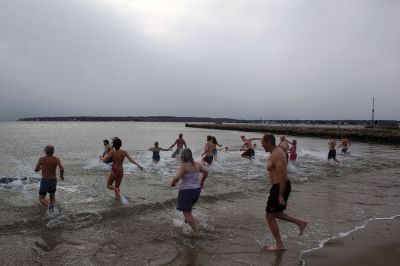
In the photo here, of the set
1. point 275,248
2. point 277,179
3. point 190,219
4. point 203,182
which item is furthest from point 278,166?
point 190,219

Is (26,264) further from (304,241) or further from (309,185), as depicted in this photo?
(309,185)

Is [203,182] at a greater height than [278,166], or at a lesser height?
lesser

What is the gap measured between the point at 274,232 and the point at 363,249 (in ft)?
4.93

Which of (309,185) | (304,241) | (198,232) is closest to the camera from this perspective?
(304,241)

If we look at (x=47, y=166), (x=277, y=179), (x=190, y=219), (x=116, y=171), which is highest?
(x=277, y=179)

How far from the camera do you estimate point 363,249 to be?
6.13m

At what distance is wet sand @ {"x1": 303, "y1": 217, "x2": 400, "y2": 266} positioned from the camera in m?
→ 5.59

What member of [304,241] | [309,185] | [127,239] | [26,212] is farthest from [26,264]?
[309,185]

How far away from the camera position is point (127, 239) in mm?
6816

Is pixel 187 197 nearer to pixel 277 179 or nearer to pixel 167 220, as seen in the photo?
pixel 277 179

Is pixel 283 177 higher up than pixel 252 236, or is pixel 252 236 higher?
pixel 283 177

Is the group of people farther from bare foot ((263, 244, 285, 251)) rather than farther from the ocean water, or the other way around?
the ocean water

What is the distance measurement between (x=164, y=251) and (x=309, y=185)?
830 cm

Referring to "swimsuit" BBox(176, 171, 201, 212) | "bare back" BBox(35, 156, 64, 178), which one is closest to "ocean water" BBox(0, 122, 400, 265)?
"swimsuit" BBox(176, 171, 201, 212)
